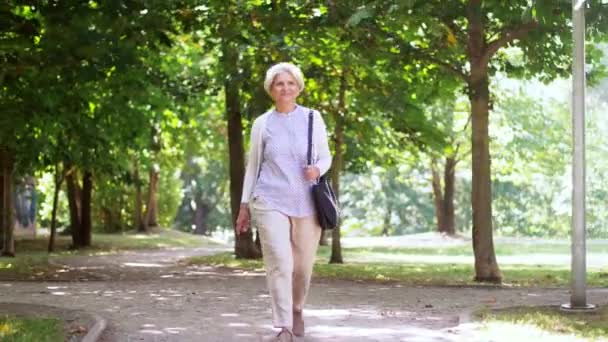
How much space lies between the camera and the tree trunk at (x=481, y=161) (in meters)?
16.4

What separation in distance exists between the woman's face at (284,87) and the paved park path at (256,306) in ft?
6.59

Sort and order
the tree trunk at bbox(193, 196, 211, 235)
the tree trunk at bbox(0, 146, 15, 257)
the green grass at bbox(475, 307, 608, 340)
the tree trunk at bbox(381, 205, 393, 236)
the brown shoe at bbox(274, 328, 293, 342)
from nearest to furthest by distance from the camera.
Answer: the brown shoe at bbox(274, 328, 293, 342) < the green grass at bbox(475, 307, 608, 340) < the tree trunk at bbox(0, 146, 15, 257) < the tree trunk at bbox(193, 196, 211, 235) < the tree trunk at bbox(381, 205, 393, 236)

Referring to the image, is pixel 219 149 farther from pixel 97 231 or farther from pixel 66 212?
pixel 66 212

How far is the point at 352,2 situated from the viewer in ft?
49.1

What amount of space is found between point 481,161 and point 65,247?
71.1 feet

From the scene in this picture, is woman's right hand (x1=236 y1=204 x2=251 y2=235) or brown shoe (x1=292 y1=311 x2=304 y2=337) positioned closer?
woman's right hand (x1=236 y1=204 x2=251 y2=235)

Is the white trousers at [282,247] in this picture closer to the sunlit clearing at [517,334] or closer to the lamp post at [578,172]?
the sunlit clearing at [517,334]

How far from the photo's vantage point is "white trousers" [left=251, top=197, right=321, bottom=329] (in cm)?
761

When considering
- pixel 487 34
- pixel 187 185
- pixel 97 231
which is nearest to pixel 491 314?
pixel 487 34

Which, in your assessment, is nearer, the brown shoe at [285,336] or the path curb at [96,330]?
the brown shoe at [285,336]

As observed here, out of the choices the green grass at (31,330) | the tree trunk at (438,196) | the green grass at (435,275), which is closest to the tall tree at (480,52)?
the green grass at (435,275)

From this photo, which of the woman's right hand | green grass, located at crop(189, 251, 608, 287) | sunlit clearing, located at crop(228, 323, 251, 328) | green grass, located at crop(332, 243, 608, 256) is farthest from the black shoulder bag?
green grass, located at crop(332, 243, 608, 256)

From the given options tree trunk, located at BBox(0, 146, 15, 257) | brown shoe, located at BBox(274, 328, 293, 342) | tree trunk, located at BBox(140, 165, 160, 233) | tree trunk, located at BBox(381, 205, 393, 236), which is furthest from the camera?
tree trunk, located at BBox(381, 205, 393, 236)

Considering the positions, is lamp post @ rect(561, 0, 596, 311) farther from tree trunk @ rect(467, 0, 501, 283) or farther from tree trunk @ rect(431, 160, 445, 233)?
tree trunk @ rect(431, 160, 445, 233)
